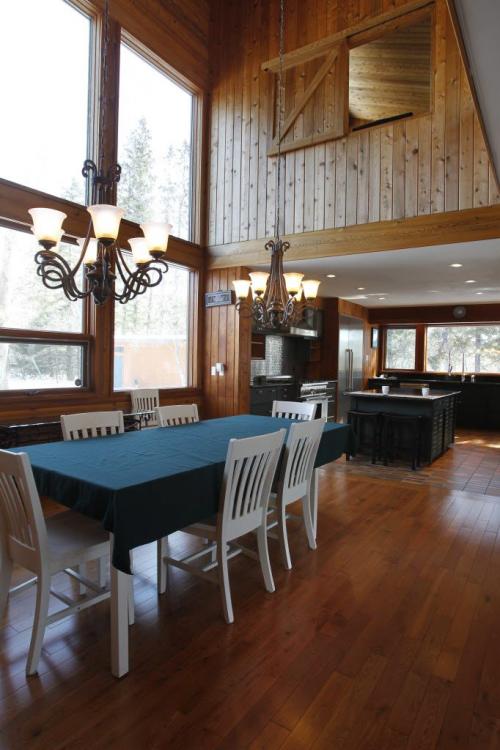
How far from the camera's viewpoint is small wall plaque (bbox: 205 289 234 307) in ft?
19.7

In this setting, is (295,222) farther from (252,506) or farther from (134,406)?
(252,506)

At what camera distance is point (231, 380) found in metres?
6.09

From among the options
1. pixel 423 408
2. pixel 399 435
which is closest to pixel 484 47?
pixel 423 408

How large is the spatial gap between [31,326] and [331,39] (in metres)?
4.61

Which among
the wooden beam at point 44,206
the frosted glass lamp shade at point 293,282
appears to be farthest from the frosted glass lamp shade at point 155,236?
the wooden beam at point 44,206

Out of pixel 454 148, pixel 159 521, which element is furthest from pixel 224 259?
pixel 159 521

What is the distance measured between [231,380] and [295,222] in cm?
214

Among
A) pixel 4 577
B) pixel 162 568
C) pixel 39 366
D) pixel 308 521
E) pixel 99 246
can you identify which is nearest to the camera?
pixel 4 577

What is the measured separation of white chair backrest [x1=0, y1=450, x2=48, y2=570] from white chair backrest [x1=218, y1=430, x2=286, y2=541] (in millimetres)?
810

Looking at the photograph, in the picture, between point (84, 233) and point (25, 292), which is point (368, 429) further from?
point (25, 292)

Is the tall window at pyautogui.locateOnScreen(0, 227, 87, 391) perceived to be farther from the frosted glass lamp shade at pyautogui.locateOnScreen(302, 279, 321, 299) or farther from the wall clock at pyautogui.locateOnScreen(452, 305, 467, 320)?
the wall clock at pyautogui.locateOnScreen(452, 305, 467, 320)

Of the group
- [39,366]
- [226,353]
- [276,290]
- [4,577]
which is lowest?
[4,577]

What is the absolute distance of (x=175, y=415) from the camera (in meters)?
3.76

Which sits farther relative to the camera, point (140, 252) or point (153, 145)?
point (153, 145)
